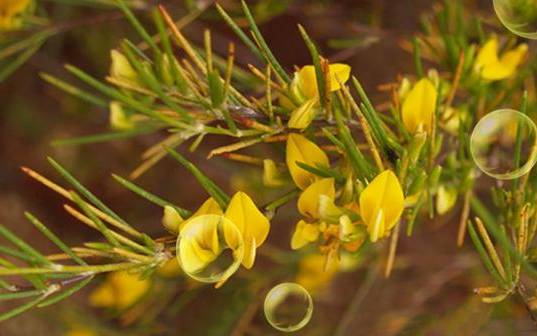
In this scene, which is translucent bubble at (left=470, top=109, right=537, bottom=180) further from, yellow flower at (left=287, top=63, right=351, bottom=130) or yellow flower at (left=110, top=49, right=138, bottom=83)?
yellow flower at (left=110, top=49, right=138, bottom=83)

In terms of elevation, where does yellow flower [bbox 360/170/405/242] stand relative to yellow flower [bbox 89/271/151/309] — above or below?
above

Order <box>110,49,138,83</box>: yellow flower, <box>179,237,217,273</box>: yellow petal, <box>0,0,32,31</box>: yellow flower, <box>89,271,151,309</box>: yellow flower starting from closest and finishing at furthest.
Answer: <box>179,237,217,273</box>: yellow petal → <box>110,49,138,83</box>: yellow flower → <box>0,0,32,31</box>: yellow flower → <box>89,271,151,309</box>: yellow flower

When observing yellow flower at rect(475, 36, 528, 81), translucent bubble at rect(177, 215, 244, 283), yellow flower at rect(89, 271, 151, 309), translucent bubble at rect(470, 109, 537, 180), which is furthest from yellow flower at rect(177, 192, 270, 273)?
yellow flower at rect(89, 271, 151, 309)

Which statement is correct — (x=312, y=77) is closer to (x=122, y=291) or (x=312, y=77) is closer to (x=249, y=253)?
(x=249, y=253)

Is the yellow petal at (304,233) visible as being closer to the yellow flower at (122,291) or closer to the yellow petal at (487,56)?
the yellow petal at (487,56)

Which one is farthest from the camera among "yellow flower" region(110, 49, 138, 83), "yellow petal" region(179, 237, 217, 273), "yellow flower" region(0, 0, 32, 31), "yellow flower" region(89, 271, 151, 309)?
"yellow flower" region(89, 271, 151, 309)

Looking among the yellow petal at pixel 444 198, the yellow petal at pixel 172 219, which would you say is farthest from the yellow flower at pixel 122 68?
the yellow petal at pixel 444 198

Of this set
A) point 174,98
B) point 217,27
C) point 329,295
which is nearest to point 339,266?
point 329,295
